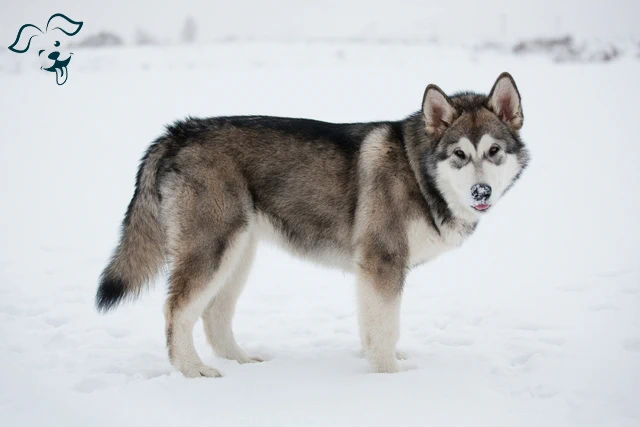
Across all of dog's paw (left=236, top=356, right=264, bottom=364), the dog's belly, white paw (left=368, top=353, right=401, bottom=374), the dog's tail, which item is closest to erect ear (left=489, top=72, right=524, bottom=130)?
the dog's belly

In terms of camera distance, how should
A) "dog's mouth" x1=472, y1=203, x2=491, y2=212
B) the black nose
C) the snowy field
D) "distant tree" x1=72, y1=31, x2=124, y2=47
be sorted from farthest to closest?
"distant tree" x1=72, y1=31, x2=124, y2=47
"dog's mouth" x1=472, y1=203, x2=491, y2=212
the black nose
the snowy field

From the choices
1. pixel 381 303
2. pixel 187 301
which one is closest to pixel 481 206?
pixel 381 303

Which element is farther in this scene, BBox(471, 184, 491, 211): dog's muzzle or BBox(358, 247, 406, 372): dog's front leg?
BBox(358, 247, 406, 372): dog's front leg

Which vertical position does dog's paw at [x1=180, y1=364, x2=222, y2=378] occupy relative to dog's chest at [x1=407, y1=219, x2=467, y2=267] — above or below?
below

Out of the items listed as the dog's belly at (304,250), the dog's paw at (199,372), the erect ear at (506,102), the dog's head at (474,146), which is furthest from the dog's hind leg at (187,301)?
the erect ear at (506,102)

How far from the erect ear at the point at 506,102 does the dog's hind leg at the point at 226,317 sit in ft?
7.02

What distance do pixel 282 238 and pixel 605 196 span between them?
764cm

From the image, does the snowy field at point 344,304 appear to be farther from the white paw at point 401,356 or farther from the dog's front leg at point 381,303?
the dog's front leg at point 381,303

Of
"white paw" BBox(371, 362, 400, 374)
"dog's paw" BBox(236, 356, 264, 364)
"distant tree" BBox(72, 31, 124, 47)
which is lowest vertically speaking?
"dog's paw" BBox(236, 356, 264, 364)

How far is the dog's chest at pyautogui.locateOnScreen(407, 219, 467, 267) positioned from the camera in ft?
14.5

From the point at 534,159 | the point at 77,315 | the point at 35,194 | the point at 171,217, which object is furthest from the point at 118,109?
the point at 171,217

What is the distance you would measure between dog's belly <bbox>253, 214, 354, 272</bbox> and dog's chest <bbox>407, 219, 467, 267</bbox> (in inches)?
19.5

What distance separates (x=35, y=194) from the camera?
36.6ft

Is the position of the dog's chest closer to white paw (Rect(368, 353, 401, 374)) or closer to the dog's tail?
white paw (Rect(368, 353, 401, 374))
